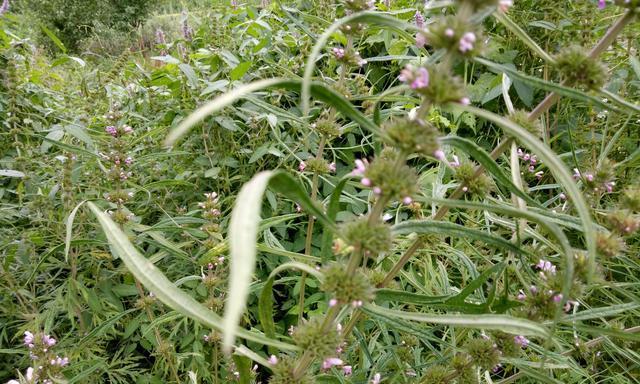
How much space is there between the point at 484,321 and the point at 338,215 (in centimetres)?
112

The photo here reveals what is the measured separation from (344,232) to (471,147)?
20 centimetres

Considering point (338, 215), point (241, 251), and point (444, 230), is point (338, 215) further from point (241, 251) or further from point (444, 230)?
point (241, 251)

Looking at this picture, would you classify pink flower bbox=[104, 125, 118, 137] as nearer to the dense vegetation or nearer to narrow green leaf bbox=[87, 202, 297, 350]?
the dense vegetation

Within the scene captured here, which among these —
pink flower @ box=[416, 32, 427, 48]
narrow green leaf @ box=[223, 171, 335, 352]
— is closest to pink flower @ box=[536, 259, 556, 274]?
pink flower @ box=[416, 32, 427, 48]

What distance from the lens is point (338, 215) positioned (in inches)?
68.1

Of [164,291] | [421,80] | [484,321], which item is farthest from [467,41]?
[164,291]

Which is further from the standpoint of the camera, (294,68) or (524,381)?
(294,68)

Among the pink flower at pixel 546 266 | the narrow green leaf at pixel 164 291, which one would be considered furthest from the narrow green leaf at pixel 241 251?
the pink flower at pixel 546 266

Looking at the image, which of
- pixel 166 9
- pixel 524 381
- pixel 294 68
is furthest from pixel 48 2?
pixel 524 381

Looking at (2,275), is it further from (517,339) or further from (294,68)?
(517,339)

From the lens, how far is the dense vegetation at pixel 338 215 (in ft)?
2.00

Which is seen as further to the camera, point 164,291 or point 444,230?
point 444,230

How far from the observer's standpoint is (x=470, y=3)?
0.56m

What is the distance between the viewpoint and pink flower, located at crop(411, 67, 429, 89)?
565 mm
